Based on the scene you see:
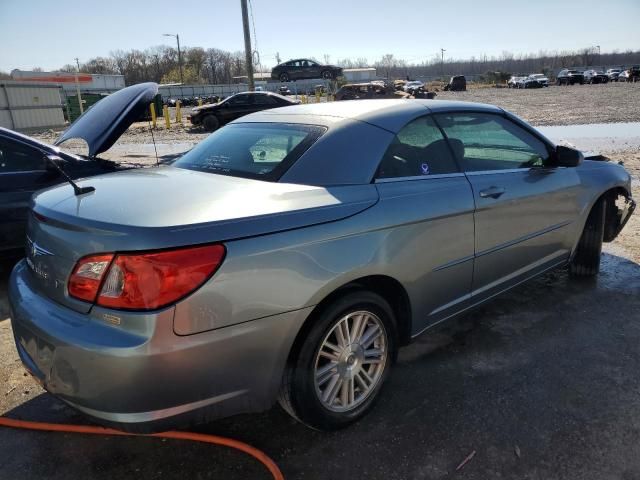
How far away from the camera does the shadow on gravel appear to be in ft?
7.53

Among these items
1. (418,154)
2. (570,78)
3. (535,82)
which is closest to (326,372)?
(418,154)

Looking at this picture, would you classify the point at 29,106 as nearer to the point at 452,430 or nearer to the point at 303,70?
the point at 452,430

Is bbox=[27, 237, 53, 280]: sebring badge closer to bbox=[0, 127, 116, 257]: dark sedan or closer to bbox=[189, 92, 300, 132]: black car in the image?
bbox=[0, 127, 116, 257]: dark sedan

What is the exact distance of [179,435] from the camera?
246 cm

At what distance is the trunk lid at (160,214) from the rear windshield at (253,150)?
0.56 ft

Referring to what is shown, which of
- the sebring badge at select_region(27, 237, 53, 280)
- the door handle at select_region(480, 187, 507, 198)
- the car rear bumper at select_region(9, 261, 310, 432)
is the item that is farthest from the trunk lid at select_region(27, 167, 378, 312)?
the door handle at select_region(480, 187, 507, 198)

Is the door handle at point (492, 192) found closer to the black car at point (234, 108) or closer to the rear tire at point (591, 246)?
the rear tire at point (591, 246)

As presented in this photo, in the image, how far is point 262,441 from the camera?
2514 millimetres

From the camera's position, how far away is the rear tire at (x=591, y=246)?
14.0 feet

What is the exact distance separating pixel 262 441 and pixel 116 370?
0.96m

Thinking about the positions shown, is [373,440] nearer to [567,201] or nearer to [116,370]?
[116,370]

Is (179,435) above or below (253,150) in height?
below

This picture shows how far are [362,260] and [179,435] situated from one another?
4.08ft

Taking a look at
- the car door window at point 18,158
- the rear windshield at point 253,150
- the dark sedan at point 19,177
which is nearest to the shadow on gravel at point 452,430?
the rear windshield at point 253,150
